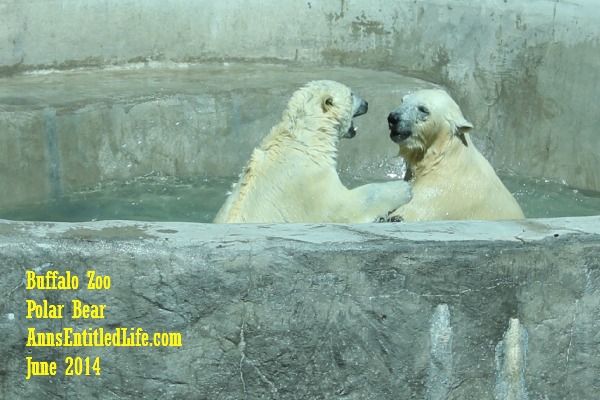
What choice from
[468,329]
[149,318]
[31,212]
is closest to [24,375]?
[149,318]

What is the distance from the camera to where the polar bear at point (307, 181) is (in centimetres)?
466

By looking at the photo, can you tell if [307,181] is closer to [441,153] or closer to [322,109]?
[322,109]

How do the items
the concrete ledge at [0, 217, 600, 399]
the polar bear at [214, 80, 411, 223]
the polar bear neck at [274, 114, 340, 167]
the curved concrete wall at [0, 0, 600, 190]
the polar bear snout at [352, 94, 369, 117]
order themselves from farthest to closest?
the curved concrete wall at [0, 0, 600, 190]
the polar bear snout at [352, 94, 369, 117]
the polar bear neck at [274, 114, 340, 167]
the polar bear at [214, 80, 411, 223]
the concrete ledge at [0, 217, 600, 399]

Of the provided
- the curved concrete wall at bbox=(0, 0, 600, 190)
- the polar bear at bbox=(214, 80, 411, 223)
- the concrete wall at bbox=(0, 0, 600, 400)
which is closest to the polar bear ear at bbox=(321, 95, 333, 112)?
the polar bear at bbox=(214, 80, 411, 223)

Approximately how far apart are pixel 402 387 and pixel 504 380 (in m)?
0.36

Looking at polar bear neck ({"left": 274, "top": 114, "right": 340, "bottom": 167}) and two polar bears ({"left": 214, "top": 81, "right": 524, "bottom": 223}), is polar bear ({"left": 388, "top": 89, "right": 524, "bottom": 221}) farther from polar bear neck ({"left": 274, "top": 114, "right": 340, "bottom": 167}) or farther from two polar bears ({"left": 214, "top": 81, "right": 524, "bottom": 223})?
polar bear neck ({"left": 274, "top": 114, "right": 340, "bottom": 167})

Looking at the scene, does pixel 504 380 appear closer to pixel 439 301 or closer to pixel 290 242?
pixel 439 301

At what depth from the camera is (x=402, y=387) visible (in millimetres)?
3473

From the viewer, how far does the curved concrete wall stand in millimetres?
7230

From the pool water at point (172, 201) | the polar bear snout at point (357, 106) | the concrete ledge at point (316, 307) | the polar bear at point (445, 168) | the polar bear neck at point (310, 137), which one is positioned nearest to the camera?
the concrete ledge at point (316, 307)

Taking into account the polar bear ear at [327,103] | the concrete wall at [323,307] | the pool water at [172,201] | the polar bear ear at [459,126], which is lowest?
the pool water at [172,201]

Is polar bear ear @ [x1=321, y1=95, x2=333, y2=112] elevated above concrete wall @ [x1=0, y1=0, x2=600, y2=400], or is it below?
above

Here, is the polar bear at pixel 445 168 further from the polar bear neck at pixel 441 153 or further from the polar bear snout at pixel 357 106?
the polar bear snout at pixel 357 106

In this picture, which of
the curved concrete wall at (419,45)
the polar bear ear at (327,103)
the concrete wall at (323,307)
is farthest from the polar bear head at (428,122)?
the curved concrete wall at (419,45)
